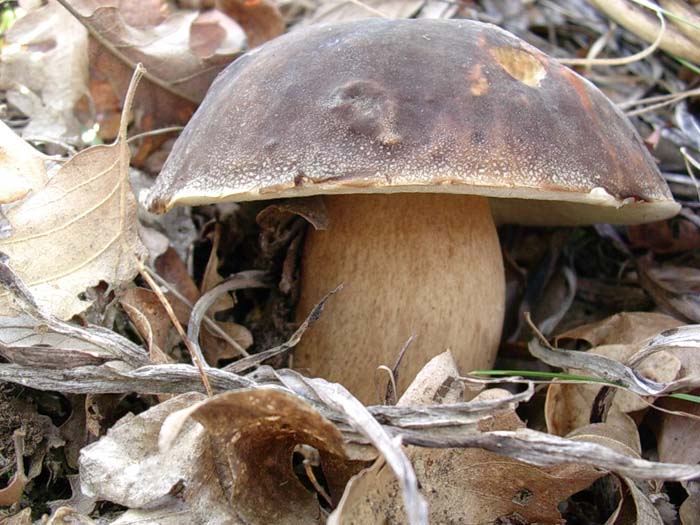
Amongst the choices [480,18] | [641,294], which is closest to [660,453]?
[641,294]

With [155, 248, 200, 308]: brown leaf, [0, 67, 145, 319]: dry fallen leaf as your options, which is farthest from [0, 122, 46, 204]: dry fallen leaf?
[155, 248, 200, 308]: brown leaf

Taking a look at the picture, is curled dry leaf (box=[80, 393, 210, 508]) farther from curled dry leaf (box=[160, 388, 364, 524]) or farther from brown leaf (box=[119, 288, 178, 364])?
brown leaf (box=[119, 288, 178, 364])

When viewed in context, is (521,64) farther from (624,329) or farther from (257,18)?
(257,18)

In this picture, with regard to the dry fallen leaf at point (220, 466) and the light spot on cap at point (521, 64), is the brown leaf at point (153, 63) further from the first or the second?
the dry fallen leaf at point (220, 466)

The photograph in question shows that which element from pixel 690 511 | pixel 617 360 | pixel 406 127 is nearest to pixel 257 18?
pixel 406 127

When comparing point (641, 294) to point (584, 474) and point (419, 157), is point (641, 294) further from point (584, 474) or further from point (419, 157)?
point (419, 157)
